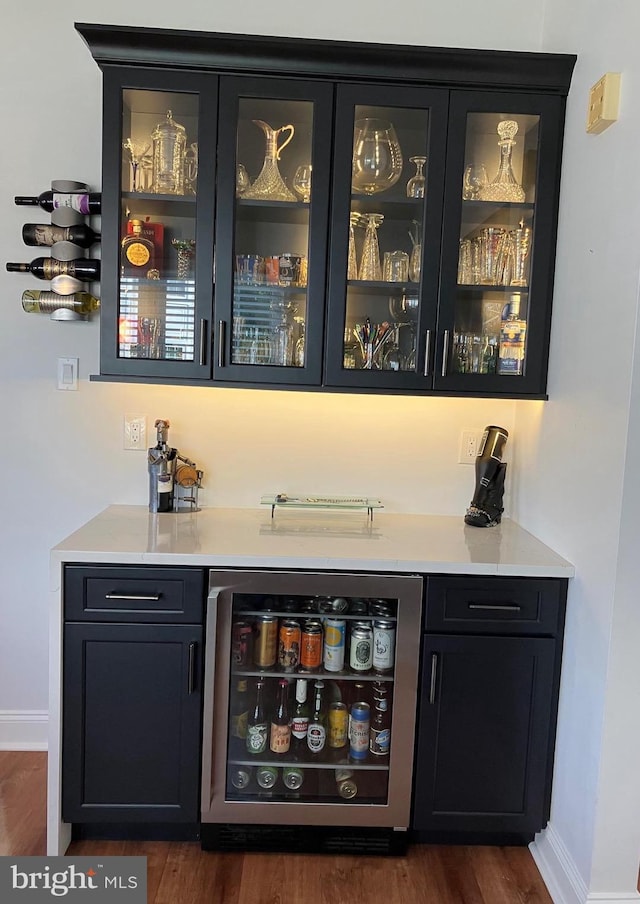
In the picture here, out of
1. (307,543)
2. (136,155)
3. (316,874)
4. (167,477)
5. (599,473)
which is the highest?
(136,155)

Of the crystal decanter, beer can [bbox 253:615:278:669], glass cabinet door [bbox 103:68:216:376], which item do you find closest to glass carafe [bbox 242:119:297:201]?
glass cabinet door [bbox 103:68:216:376]

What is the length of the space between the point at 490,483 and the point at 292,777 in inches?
45.2

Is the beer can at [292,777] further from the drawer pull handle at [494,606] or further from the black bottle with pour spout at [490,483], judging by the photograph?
the black bottle with pour spout at [490,483]

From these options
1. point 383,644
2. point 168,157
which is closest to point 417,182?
point 168,157

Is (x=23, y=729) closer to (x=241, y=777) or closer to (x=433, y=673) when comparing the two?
(x=241, y=777)

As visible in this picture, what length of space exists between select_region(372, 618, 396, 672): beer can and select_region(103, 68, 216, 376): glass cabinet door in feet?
3.07

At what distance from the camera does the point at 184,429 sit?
7.54 feet

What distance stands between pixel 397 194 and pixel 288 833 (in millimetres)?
1973

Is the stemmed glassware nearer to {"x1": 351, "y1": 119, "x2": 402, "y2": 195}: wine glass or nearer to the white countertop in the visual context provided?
{"x1": 351, "y1": 119, "x2": 402, "y2": 195}: wine glass

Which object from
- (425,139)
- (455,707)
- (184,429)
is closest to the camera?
(455,707)

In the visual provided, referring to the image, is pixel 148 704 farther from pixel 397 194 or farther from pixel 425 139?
pixel 425 139

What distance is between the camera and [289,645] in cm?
185

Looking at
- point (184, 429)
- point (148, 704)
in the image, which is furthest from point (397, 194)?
point (148, 704)

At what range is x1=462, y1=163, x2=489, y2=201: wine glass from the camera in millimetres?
1999
